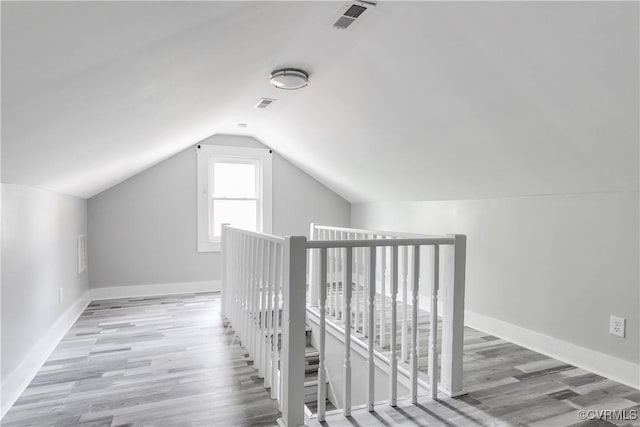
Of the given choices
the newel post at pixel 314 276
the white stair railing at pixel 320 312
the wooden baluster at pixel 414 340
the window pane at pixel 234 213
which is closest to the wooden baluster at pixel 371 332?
the white stair railing at pixel 320 312

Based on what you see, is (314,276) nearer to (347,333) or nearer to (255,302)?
(255,302)

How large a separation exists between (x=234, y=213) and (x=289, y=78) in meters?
2.91

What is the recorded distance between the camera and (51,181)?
275 centimetres

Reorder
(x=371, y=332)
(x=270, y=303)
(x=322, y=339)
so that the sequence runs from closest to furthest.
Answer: (x=322, y=339) < (x=371, y=332) < (x=270, y=303)

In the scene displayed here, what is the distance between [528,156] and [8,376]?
346cm

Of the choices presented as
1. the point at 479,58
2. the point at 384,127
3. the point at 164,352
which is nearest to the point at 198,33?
the point at 479,58

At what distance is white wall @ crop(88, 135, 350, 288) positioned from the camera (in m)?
4.71

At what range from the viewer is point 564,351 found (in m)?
2.76

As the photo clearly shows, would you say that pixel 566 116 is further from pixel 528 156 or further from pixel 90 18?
pixel 90 18

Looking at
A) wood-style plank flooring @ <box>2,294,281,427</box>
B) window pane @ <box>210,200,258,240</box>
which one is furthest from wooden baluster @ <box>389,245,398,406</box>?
window pane @ <box>210,200,258,240</box>

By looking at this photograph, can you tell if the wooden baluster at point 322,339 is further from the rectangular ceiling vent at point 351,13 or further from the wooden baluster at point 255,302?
the rectangular ceiling vent at point 351,13

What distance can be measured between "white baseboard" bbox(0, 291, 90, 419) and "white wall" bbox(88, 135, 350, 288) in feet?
3.13

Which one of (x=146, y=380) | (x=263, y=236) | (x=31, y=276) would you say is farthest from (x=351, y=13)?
(x=31, y=276)

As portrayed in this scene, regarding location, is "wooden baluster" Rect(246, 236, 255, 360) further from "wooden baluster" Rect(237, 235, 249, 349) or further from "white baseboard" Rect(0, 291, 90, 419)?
"white baseboard" Rect(0, 291, 90, 419)
